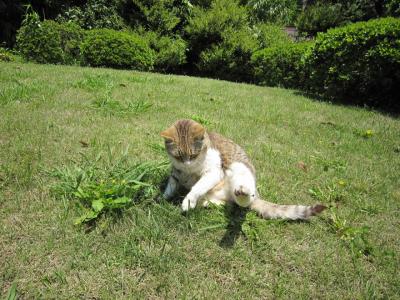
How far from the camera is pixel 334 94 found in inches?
324

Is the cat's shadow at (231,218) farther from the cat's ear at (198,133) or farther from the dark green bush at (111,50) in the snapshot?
the dark green bush at (111,50)

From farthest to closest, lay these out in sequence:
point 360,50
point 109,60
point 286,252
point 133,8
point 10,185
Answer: point 133,8
point 109,60
point 360,50
point 10,185
point 286,252

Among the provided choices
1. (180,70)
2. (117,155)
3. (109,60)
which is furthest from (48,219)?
(180,70)

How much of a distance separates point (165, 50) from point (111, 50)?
239 cm

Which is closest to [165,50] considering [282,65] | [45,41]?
[45,41]

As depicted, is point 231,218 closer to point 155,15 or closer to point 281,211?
point 281,211

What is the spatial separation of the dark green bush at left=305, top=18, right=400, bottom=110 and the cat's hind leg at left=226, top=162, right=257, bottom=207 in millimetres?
5963

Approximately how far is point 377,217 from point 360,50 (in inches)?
231

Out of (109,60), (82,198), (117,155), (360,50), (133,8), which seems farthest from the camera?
(133,8)

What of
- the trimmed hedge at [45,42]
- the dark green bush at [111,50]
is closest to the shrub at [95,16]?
the dark green bush at [111,50]

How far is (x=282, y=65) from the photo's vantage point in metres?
10.2

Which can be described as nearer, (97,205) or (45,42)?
(97,205)

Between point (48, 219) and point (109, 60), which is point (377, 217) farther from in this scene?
point (109, 60)

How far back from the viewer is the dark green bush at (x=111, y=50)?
10104mm
